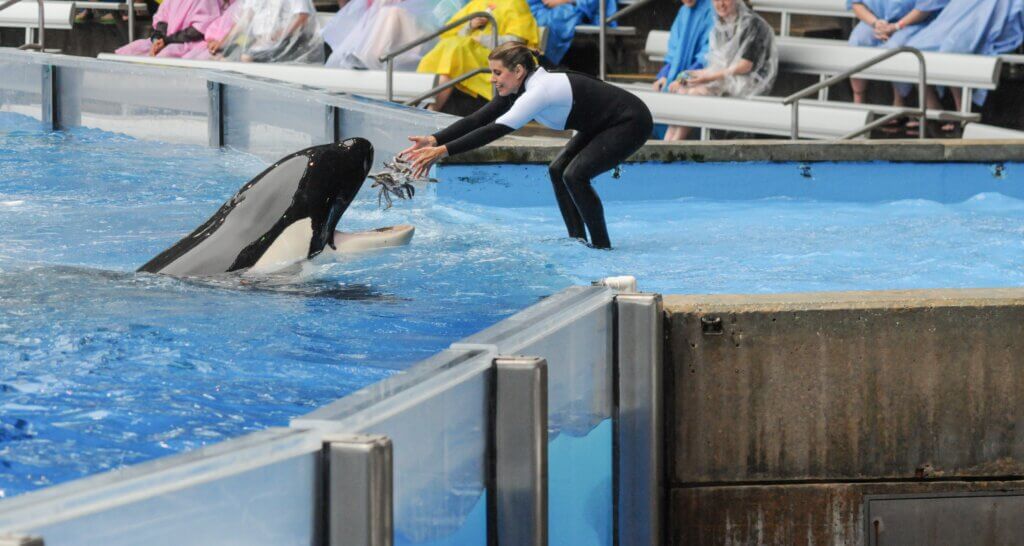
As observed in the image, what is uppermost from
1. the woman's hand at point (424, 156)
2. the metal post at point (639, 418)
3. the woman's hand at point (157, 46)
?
the woman's hand at point (157, 46)

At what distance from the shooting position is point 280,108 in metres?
10.6

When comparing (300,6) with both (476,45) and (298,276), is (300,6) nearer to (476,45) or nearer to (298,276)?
(476,45)

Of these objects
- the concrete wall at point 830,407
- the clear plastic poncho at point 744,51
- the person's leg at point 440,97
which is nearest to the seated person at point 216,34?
the person's leg at point 440,97

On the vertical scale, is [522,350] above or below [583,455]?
above

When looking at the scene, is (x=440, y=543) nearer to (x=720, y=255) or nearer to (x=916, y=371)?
(x=916, y=371)

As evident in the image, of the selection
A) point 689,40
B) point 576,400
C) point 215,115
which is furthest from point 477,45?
point 576,400

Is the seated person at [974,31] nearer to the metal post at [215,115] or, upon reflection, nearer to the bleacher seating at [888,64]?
the bleacher seating at [888,64]

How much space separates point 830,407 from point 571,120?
3795mm

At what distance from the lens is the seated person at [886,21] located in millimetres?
11703

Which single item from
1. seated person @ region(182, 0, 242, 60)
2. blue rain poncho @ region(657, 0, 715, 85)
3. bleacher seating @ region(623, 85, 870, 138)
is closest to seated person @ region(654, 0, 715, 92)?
blue rain poncho @ region(657, 0, 715, 85)

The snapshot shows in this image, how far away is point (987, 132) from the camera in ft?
35.8

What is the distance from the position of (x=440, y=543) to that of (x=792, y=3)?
11.0 meters

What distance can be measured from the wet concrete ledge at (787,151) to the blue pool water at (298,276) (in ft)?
0.31


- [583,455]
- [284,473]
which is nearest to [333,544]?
[284,473]
